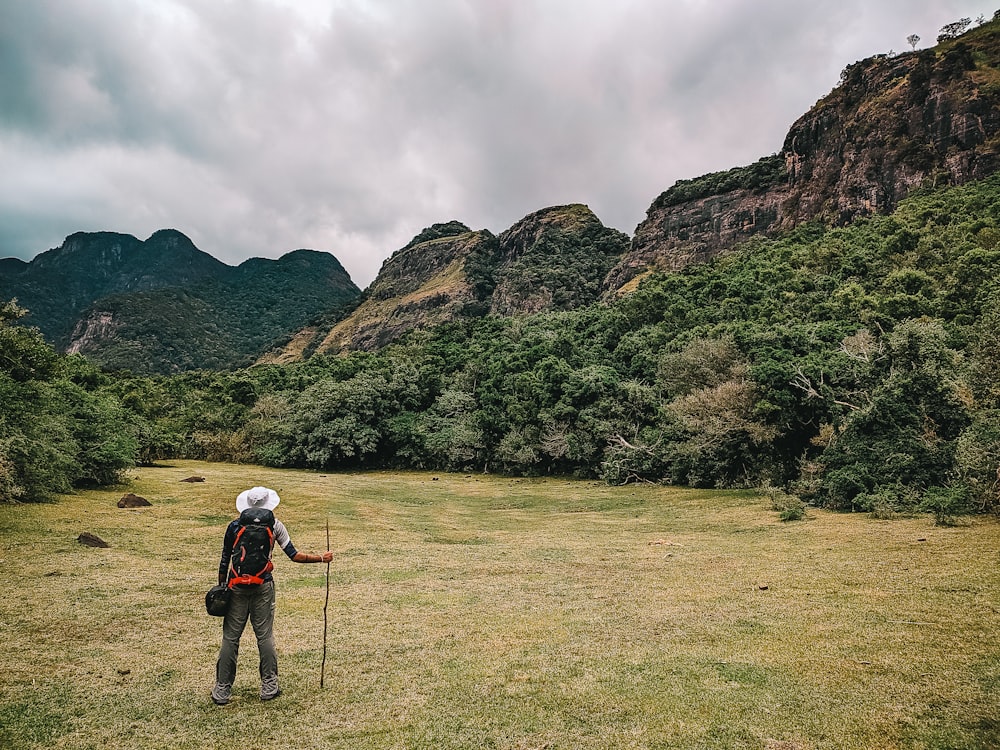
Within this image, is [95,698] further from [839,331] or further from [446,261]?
[446,261]

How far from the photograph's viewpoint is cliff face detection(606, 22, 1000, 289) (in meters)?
74.2

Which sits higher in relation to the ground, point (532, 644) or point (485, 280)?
point (485, 280)

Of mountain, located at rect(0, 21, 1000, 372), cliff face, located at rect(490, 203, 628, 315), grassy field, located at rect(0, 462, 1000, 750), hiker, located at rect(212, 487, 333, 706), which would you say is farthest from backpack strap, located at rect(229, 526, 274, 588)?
cliff face, located at rect(490, 203, 628, 315)

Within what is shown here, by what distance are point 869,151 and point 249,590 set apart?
101947mm

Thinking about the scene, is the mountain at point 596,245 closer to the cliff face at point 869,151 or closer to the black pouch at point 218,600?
the cliff face at point 869,151

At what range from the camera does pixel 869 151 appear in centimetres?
8262

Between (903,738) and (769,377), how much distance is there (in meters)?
24.7

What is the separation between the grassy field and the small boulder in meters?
3.85

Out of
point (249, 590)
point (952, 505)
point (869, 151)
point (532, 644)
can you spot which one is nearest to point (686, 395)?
point (952, 505)

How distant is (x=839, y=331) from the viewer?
32.2 meters

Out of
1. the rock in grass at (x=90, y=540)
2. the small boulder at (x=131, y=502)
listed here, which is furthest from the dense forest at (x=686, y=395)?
the rock in grass at (x=90, y=540)

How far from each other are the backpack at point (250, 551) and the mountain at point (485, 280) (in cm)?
11553

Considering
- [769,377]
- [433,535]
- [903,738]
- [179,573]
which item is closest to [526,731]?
[903,738]

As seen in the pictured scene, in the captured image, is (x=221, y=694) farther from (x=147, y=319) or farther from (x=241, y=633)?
(x=147, y=319)
